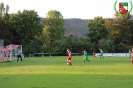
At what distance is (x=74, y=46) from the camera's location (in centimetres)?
10038

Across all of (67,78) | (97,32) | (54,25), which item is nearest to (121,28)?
(97,32)

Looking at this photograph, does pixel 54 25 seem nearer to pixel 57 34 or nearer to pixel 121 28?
pixel 57 34

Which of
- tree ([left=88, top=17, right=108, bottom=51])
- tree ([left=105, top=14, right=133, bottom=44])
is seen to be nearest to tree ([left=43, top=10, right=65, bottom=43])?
tree ([left=88, top=17, right=108, bottom=51])

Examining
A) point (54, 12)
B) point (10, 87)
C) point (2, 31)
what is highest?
point (54, 12)

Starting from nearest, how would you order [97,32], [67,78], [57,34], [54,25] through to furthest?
[67,78], [97,32], [57,34], [54,25]

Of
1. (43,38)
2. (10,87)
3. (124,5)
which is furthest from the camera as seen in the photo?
(43,38)

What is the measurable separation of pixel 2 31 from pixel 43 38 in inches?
933

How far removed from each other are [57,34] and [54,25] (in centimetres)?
401

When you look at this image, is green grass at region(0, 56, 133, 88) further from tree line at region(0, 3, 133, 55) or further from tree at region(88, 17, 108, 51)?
tree at region(88, 17, 108, 51)

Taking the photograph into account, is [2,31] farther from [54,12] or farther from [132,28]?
[132,28]

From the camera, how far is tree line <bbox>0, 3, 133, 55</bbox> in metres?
95.4

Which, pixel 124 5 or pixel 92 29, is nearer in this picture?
pixel 124 5

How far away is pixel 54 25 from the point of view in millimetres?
114125

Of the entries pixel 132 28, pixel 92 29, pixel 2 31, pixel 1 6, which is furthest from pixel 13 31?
pixel 132 28
